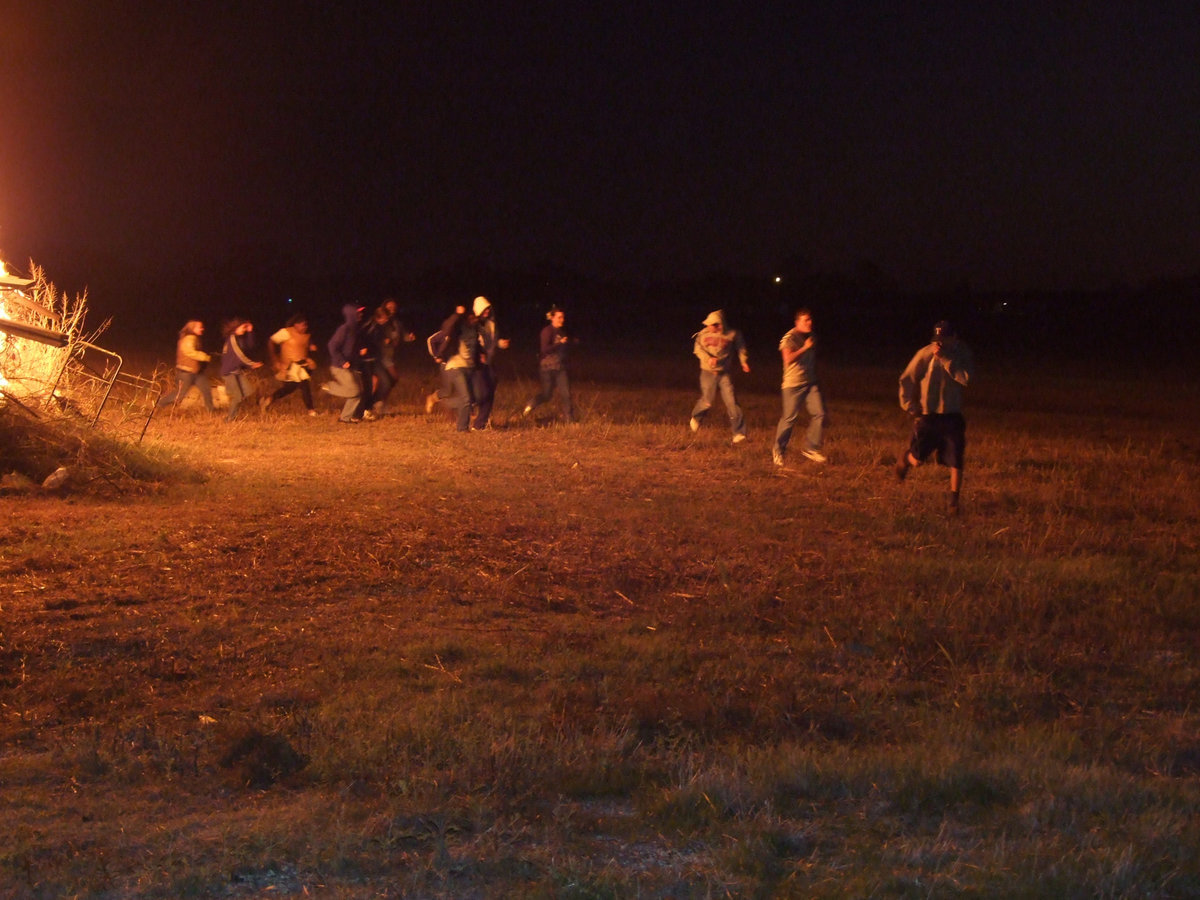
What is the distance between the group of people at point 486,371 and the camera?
35.7 ft

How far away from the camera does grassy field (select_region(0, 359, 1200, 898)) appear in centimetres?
408

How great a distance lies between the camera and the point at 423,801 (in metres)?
4.49

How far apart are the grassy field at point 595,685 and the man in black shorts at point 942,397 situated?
23.1 inches

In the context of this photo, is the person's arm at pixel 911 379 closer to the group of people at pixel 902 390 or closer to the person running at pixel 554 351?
the group of people at pixel 902 390

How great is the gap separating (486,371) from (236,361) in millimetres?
3442

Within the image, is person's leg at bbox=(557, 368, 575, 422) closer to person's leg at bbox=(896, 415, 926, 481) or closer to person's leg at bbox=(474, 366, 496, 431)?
person's leg at bbox=(474, 366, 496, 431)

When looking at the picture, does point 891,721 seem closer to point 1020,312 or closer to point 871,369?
point 871,369

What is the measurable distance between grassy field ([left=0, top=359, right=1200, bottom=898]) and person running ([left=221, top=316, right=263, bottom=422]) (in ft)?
11.1

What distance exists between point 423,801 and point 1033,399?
22785 mm

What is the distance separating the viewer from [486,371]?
598 inches

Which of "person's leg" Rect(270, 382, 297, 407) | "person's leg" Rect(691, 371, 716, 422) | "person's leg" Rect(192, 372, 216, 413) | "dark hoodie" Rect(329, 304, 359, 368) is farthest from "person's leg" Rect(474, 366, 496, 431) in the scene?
"person's leg" Rect(192, 372, 216, 413)

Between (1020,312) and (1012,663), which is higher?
(1020,312)

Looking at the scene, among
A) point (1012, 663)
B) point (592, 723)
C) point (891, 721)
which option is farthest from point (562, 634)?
point (1012, 663)

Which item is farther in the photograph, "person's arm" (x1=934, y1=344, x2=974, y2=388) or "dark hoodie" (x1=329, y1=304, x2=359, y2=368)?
"dark hoodie" (x1=329, y1=304, x2=359, y2=368)
